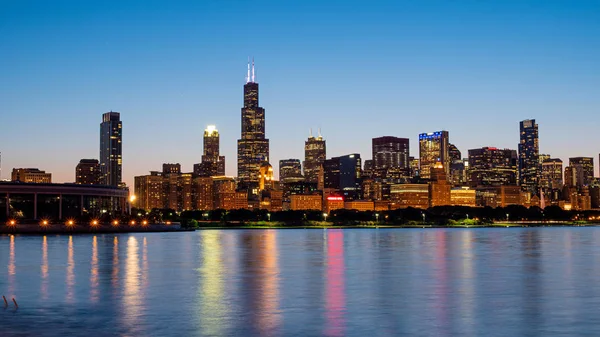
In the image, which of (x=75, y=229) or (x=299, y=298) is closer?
(x=299, y=298)

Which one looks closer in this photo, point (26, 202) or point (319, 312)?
point (319, 312)

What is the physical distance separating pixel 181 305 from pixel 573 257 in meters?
50.6

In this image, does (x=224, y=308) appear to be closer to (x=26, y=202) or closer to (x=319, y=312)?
(x=319, y=312)

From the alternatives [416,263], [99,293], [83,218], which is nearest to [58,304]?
[99,293]

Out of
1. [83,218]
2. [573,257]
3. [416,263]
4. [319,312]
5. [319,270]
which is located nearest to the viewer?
[319,312]

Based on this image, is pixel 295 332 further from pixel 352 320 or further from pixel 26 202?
pixel 26 202

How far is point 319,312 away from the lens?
107 feet

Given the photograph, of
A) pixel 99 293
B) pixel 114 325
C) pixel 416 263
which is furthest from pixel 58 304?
pixel 416 263

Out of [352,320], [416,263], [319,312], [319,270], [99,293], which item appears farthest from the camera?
[416,263]

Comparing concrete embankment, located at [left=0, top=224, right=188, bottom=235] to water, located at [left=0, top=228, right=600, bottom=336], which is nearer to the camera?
water, located at [left=0, top=228, right=600, bottom=336]

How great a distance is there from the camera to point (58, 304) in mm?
35219

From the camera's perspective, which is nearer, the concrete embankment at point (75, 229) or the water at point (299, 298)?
the water at point (299, 298)

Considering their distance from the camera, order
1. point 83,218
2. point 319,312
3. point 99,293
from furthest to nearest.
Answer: point 83,218
point 99,293
point 319,312

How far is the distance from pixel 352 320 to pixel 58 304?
568 inches
